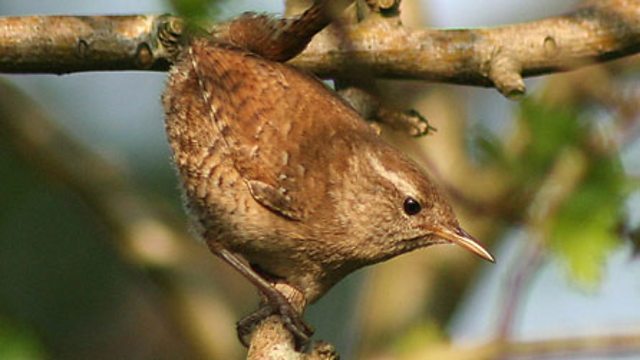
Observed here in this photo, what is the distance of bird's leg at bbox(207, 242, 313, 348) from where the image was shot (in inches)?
155

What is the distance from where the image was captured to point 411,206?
4.36m

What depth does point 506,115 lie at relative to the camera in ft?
23.0

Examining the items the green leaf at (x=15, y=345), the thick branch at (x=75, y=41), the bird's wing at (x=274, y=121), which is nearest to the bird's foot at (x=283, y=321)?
the bird's wing at (x=274, y=121)

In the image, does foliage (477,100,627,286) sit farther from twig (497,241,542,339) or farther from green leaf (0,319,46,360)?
green leaf (0,319,46,360)

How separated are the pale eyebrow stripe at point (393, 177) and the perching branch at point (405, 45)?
0.29 m

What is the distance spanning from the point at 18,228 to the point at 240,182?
13.9 ft

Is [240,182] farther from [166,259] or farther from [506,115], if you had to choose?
[506,115]

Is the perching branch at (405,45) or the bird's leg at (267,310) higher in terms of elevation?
the perching branch at (405,45)

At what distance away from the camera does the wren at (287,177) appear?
429cm

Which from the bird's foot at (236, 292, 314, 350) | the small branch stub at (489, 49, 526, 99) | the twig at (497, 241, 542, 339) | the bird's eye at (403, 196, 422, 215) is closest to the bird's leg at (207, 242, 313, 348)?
the bird's foot at (236, 292, 314, 350)

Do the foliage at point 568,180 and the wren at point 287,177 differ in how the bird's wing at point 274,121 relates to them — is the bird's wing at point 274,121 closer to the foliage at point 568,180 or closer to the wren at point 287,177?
the wren at point 287,177

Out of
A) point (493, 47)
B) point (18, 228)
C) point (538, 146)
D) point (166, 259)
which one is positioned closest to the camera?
point (493, 47)

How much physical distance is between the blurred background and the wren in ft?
1.09

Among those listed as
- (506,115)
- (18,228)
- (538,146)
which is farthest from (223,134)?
(18,228)
